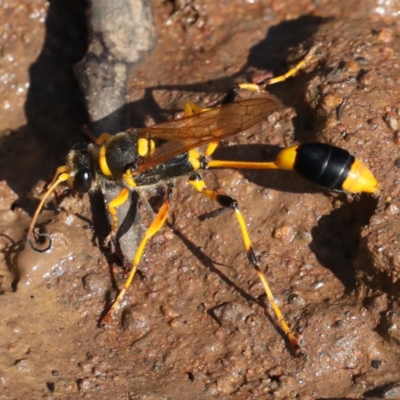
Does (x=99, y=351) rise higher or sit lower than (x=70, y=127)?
lower

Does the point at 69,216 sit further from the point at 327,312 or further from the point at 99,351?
the point at 327,312

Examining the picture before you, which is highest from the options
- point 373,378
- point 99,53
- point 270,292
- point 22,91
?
point 99,53

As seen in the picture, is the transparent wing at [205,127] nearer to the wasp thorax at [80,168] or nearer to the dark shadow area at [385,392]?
the wasp thorax at [80,168]

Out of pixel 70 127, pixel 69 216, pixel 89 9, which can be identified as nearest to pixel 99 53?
pixel 89 9

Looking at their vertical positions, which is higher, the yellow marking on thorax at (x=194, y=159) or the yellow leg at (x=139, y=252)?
the yellow marking on thorax at (x=194, y=159)

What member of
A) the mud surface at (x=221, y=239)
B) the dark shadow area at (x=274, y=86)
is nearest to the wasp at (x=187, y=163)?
the mud surface at (x=221, y=239)

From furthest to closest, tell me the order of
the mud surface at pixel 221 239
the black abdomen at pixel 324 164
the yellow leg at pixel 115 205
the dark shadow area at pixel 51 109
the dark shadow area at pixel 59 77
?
1. the dark shadow area at pixel 59 77
2. the dark shadow area at pixel 51 109
3. the yellow leg at pixel 115 205
4. the black abdomen at pixel 324 164
5. the mud surface at pixel 221 239

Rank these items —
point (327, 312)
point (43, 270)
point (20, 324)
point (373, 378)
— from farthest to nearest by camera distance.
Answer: point (43, 270)
point (20, 324)
point (327, 312)
point (373, 378)

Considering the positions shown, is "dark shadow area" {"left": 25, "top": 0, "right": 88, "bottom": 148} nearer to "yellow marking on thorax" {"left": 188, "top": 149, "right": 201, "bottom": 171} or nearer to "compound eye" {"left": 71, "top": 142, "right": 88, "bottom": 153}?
"compound eye" {"left": 71, "top": 142, "right": 88, "bottom": 153}

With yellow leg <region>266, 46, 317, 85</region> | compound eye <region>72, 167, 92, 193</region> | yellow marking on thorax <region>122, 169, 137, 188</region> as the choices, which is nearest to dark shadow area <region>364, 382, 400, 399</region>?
yellow marking on thorax <region>122, 169, 137, 188</region>
